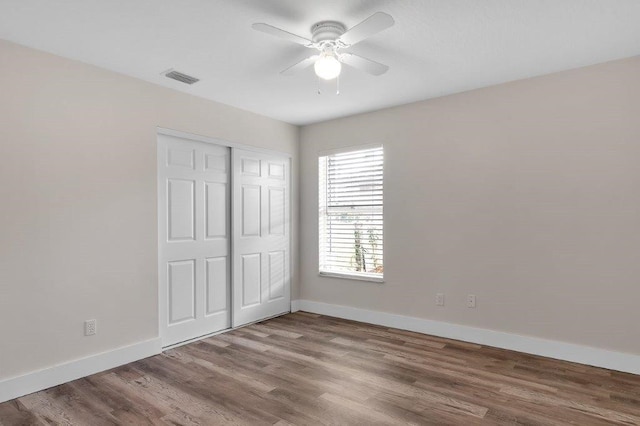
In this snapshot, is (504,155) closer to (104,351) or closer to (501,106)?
(501,106)

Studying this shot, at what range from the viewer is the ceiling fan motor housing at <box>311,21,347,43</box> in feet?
7.99

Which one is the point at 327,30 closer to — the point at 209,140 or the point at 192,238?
the point at 209,140

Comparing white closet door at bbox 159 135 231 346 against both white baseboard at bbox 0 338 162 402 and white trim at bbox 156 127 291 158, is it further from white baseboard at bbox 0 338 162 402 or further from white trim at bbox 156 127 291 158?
white baseboard at bbox 0 338 162 402

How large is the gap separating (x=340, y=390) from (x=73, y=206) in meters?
2.49

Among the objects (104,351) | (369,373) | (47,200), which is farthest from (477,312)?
(47,200)

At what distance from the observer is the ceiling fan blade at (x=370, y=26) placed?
2.03 meters

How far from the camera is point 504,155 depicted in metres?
3.59

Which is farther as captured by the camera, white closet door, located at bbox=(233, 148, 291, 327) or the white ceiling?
white closet door, located at bbox=(233, 148, 291, 327)

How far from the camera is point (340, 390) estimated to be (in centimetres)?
273

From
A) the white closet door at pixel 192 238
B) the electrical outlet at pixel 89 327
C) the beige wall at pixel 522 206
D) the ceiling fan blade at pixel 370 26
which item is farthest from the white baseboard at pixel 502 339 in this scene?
the ceiling fan blade at pixel 370 26

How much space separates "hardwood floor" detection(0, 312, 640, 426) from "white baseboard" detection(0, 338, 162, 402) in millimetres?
66

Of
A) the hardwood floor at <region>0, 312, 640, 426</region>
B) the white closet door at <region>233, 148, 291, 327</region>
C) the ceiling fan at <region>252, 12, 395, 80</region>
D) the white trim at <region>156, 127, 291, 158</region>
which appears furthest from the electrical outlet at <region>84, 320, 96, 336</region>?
the ceiling fan at <region>252, 12, 395, 80</region>

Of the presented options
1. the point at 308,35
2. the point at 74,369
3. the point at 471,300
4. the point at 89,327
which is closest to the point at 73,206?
the point at 89,327

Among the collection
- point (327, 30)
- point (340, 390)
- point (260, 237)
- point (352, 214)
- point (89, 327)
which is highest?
point (327, 30)
